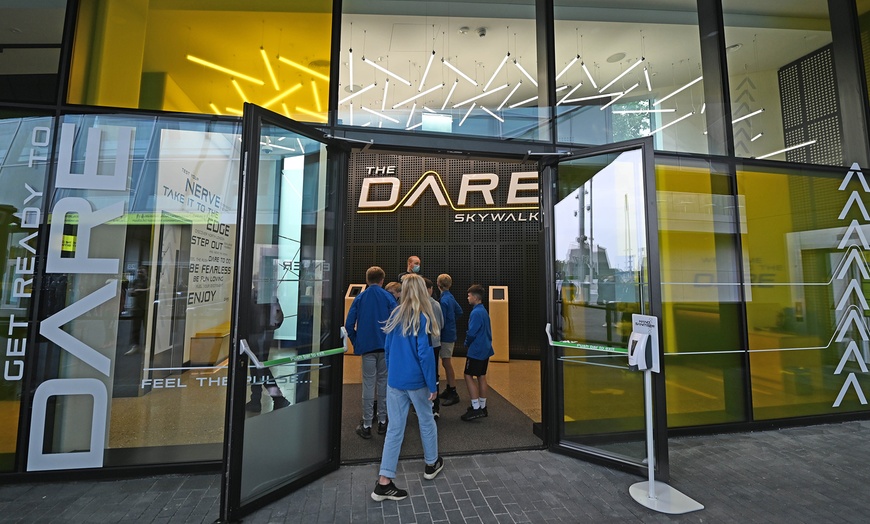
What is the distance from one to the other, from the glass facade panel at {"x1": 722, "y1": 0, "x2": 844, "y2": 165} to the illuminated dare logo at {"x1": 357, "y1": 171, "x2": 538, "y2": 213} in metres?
3.78

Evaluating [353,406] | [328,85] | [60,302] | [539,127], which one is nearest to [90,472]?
[60,302]

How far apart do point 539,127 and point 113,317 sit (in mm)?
4166

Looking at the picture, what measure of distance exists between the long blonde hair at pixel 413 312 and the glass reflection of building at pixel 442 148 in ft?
2.88

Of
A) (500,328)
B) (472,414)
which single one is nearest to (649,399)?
(472,414)

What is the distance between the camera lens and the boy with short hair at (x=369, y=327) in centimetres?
363

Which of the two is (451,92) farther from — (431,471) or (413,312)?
(431,471)

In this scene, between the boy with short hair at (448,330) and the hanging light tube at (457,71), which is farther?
the hanging light tube at (457,71)

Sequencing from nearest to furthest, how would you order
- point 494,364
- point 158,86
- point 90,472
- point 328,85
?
point 90,472
point 158,86
point 328,85
point 494,364

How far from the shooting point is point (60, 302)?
2.92 m

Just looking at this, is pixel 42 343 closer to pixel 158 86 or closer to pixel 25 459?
pixel 25 459

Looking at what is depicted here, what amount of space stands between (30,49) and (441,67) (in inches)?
251

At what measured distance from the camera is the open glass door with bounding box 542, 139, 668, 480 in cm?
310

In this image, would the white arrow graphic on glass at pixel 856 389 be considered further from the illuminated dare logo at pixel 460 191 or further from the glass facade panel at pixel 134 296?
the glass facade panel at pixel 134 296

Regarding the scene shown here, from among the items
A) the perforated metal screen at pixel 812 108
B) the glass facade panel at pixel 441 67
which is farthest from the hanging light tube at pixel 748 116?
the glass facade panel at pixel 441 67
